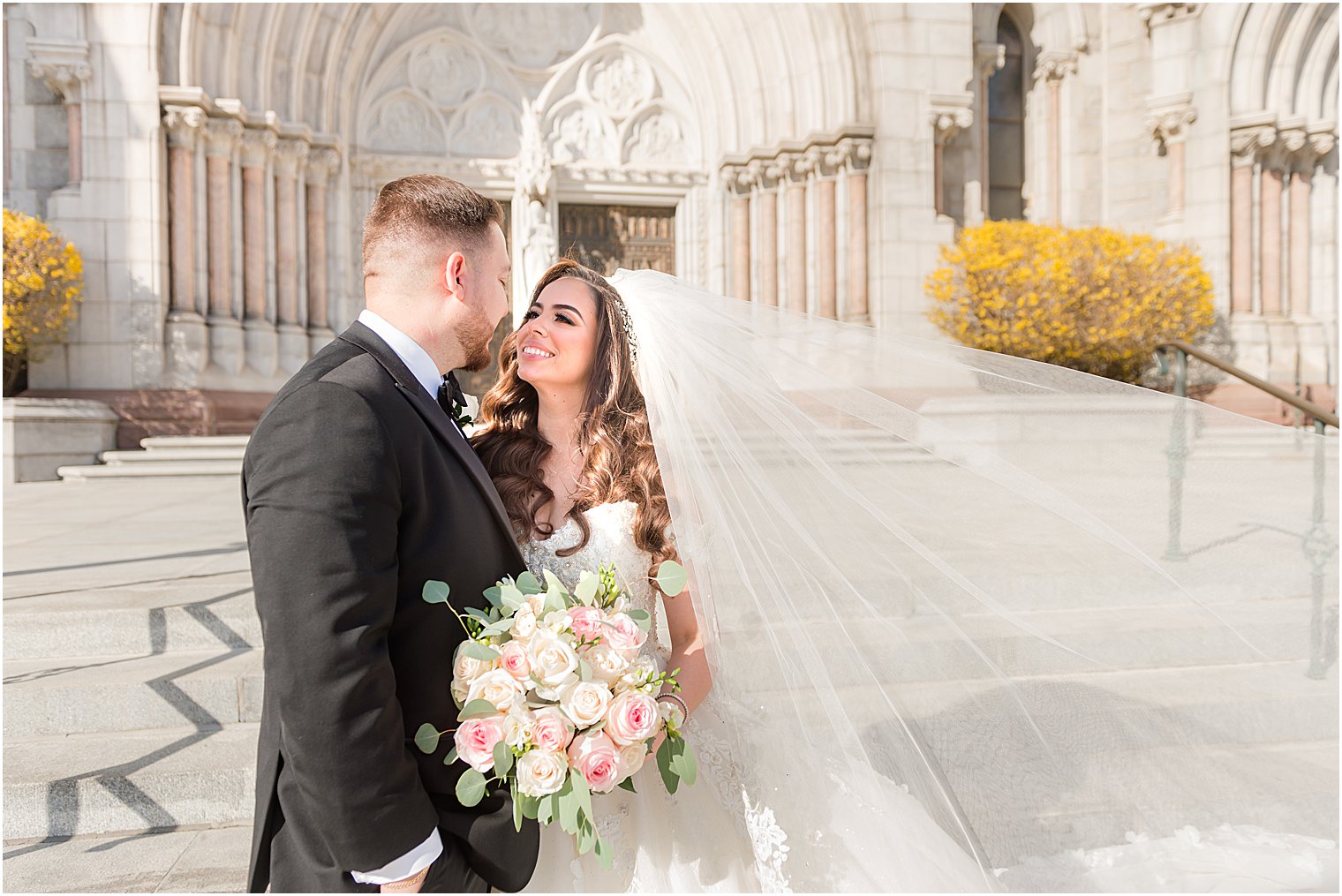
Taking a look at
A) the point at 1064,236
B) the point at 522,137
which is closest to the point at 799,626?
the point at 1064,236

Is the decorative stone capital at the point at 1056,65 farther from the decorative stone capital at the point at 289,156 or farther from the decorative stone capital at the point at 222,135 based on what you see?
the decorative stone capital at the point at 222,135

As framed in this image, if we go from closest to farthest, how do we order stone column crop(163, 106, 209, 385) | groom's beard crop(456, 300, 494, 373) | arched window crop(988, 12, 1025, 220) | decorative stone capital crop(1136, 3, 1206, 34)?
groom's beard crop(456, 300, 494, 373), stone column crop(163, 106, 209, 385), decorative stone capital crop(1136, 3, 1206, 34), arched window crop(988, 12, 1025, 220)

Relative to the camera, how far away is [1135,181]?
39.9ft

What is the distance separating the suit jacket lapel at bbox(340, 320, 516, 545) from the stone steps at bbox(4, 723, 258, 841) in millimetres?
2228

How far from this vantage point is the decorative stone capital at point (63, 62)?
30.1 ft

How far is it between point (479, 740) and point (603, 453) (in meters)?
0.85

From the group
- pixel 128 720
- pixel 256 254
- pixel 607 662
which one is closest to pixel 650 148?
pixel 256 254

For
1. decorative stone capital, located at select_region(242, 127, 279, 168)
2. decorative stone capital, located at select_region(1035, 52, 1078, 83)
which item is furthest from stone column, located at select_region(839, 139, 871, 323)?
decorative stone capital, located at select_region(242, 127, 279, 168)

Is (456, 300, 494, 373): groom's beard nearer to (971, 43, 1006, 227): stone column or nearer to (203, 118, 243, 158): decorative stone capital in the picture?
(203, 118, 243, 158): decorative stone capital

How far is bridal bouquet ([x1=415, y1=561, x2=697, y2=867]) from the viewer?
1.38 m

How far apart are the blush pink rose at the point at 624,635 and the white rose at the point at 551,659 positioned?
0.09 m

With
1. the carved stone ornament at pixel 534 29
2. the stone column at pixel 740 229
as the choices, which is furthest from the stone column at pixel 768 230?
the carved stone ornament at pixel 534 29

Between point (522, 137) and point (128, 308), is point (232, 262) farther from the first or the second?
point (522, 137)

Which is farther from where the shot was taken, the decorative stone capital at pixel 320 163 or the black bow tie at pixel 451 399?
the decorative stone capital at pixel 320 163
